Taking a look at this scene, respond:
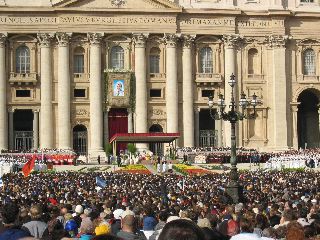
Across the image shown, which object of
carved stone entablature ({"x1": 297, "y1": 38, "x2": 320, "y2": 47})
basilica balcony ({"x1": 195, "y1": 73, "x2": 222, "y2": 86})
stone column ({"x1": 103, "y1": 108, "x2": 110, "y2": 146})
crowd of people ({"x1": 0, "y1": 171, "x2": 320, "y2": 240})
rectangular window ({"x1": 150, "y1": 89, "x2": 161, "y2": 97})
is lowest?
crowd of people ({"x1": 0, "y1": 171, "x2": 320, "y2": 240})

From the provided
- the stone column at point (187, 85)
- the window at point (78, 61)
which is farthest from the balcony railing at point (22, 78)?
the stone column at point (187, 85)

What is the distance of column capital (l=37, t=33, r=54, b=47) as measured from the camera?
3179 inches

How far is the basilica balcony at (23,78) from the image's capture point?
80188mm

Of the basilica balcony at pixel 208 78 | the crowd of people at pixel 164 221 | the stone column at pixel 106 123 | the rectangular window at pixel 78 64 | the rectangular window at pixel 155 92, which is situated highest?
the rectangular window at pixel 78 64

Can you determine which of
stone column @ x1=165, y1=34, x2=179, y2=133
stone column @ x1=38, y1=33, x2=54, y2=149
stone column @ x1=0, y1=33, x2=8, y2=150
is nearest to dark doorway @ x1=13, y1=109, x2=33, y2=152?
stone column @ x1=0, y1=33, x2=8, y2=150

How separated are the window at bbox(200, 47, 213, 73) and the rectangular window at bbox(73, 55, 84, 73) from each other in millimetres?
13270

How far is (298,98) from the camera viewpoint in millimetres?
87062

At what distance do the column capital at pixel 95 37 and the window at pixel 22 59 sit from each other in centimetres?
685

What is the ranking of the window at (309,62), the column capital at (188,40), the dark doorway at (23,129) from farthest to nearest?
1. the window at (309,62)
2. the column capital at (188,40)
3. the dark doorway at (23,129)

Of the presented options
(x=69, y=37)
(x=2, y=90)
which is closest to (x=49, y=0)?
(x=69, y=37)

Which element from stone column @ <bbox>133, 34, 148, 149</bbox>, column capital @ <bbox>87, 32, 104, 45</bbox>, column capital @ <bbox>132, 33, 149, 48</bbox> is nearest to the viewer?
column capital @ <bbox>87, 32, 104, 45</bbox>

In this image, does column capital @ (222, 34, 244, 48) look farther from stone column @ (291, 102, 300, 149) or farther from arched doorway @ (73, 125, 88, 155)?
arched doorway @ (73, 125, 88, 155)

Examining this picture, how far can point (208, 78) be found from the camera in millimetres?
83438

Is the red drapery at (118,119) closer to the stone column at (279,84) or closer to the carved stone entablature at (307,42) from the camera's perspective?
the stone column at (279,84)
